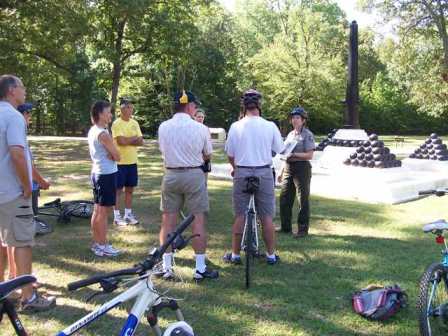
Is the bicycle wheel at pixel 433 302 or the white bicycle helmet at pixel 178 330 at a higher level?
the white bicycle helmet at pixel 178 330

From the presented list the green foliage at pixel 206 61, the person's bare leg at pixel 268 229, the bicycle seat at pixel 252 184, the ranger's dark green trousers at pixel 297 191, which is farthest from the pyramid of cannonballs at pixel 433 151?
the bicycle seat at pixel 252 184

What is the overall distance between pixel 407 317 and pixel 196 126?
255cm

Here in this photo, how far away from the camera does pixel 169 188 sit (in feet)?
16.1

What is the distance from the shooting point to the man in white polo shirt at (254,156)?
17.2 feet

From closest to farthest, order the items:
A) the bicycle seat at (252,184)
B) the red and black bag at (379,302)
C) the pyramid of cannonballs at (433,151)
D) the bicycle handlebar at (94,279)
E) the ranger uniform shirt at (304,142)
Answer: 1. the bicycle handlebar at (94,279)
2. the red and black bag at (379,302)
3. the bicycle seat at (252,184)
4. the ranger uniform shirt at (304,142)
5. the pyramid of cannonballs at (433,151)

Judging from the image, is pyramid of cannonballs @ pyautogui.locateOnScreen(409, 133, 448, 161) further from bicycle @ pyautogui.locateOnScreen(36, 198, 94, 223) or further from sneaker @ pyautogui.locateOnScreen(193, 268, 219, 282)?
sneaker @ pyautogui.locateOnScreen(193, 268, 219, 282)

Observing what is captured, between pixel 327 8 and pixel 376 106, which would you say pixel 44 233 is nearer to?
pixel 376 106

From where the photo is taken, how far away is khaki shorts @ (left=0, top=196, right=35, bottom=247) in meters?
3.90

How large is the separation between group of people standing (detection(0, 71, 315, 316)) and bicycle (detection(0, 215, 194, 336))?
186 cm

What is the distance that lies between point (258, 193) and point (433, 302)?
7.24ft

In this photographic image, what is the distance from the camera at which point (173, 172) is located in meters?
4.88

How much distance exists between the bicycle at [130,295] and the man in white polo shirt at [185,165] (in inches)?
95.4

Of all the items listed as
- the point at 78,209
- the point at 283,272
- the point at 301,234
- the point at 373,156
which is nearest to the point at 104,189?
the point at 283,272

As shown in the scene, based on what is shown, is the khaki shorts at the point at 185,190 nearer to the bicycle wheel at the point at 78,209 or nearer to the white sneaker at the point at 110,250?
the white sneaker at the point at 110,250
